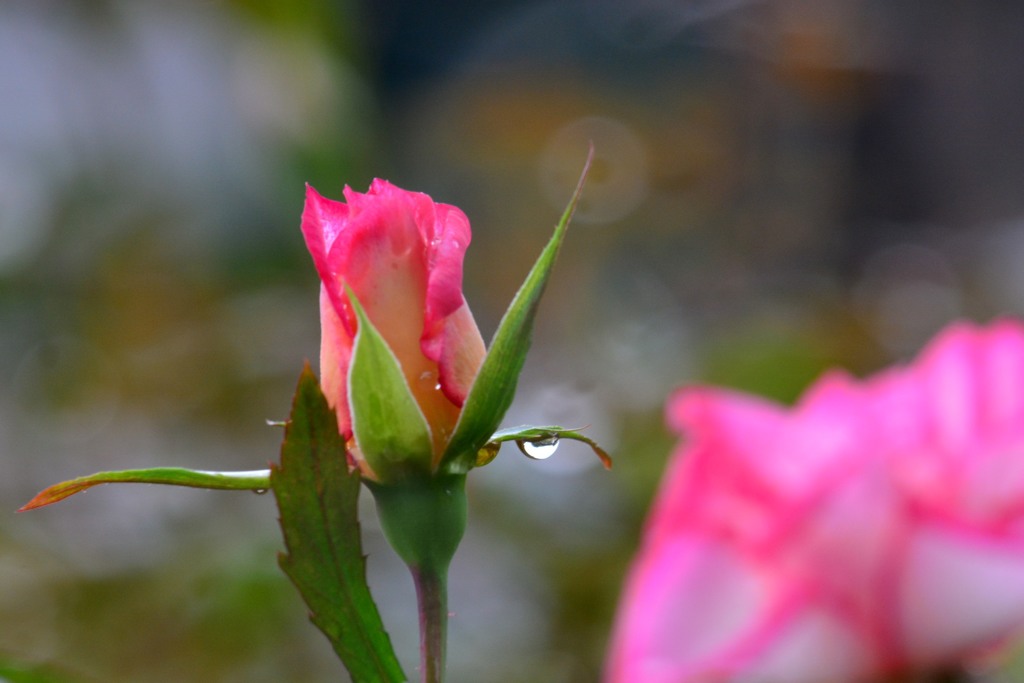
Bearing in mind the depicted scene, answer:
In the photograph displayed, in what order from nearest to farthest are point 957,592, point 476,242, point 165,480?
point 165,480
point 957,592
point 476,242

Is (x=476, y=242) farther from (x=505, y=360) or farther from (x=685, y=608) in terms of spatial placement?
(x=505, y=360)

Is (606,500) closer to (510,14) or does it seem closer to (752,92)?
(752,92)

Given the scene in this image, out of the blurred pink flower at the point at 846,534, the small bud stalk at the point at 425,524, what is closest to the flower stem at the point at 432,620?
the small bud stalk at the point at 425,524

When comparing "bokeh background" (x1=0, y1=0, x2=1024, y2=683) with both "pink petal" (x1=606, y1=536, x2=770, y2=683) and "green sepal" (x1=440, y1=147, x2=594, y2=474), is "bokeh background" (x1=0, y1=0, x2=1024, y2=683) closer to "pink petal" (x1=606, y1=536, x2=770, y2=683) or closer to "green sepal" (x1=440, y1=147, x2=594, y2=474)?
"green sepal" (x1=440, y1=147, x2=594, y2=474)

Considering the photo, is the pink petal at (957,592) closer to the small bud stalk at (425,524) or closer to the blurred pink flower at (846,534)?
the blurred pink flower at (846,534)

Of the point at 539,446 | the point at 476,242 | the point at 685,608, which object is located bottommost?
the point at 476,242

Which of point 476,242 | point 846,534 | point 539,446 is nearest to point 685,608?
point 846,534

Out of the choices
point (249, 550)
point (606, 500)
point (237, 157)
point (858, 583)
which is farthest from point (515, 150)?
point (858, 583)

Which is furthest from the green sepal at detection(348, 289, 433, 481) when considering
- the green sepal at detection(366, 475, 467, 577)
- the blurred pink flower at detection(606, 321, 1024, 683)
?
the blurred pink flower at detection(606, 321, 1024, 683)

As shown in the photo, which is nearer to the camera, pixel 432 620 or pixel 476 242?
pixel 432 620
